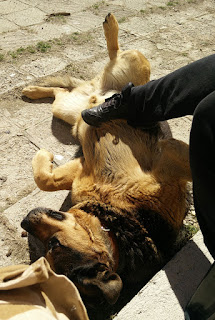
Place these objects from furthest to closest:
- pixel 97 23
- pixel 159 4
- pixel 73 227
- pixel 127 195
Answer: pixel 159 4 < pixel 97 23 < pixel 127 195 < pixel 73 227

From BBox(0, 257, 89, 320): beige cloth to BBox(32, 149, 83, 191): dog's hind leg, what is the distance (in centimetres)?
135

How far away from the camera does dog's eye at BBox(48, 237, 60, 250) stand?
235 cm

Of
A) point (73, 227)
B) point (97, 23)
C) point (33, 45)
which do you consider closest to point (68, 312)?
point (73, 227)

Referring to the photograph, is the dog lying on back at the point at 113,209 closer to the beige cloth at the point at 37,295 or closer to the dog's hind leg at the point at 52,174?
the dog's hind leg at the point at 52,174

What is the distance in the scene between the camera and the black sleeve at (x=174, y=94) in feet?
7.97

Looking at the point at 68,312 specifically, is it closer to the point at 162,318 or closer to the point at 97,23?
the point at 162,318

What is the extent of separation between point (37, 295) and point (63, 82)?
335cm

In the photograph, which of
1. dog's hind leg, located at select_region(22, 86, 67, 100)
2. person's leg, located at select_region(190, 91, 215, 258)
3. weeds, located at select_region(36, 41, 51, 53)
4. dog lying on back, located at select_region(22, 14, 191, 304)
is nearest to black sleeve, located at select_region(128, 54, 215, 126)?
dog lying on back, located at select_region(22, 14, 191, 304)

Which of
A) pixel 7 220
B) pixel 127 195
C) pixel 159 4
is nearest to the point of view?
pixel 127 195

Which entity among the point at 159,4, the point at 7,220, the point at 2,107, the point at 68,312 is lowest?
the point at 7,220

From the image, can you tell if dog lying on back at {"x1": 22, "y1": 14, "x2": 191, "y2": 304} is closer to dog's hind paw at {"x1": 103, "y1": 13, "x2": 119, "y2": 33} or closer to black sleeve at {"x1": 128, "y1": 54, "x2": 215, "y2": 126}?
black sleeve at {"x1": 128, "y1": 54, "x2": 215, "y2": 126}

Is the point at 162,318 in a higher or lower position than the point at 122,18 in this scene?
lower

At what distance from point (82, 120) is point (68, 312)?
232 cm

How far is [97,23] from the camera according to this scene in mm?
6152
